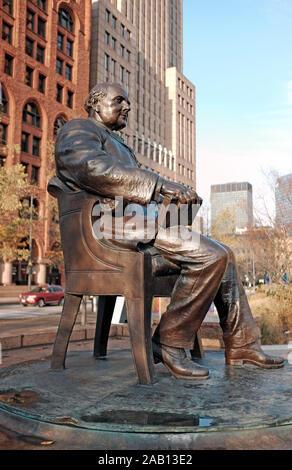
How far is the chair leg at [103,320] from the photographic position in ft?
11.0

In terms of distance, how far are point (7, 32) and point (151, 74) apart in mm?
29464

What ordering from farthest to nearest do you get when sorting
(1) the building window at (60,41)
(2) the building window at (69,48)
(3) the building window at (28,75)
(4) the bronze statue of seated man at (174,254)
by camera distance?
1. (2) the building window at (69,48)
2. (1) the building window at (60,41)
3. (3) the building window at (28,75)
4. (4) the bronze statue of seated man at (174,254)

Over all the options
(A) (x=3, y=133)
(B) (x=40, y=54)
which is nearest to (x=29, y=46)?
(B) (x=40, y=54)

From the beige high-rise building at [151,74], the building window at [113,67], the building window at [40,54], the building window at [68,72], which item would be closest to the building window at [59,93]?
the building window at [68,72]

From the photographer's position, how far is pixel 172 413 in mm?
1857

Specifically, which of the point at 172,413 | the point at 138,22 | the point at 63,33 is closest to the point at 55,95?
the point at 63,33

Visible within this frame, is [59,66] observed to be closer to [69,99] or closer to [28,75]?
[69,99]

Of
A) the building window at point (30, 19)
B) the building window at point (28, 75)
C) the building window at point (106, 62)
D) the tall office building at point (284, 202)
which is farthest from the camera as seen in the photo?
the building window at point (106, 62)

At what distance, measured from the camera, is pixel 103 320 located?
3.40m

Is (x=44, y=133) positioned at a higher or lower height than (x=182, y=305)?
higher

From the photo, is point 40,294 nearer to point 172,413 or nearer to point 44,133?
point 44,133

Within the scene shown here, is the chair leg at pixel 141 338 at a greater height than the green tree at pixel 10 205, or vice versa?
the green tree at pixel 10 205

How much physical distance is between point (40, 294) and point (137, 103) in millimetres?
37894

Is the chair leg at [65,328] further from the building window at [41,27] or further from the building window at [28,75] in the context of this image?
the building window at [41,27]
